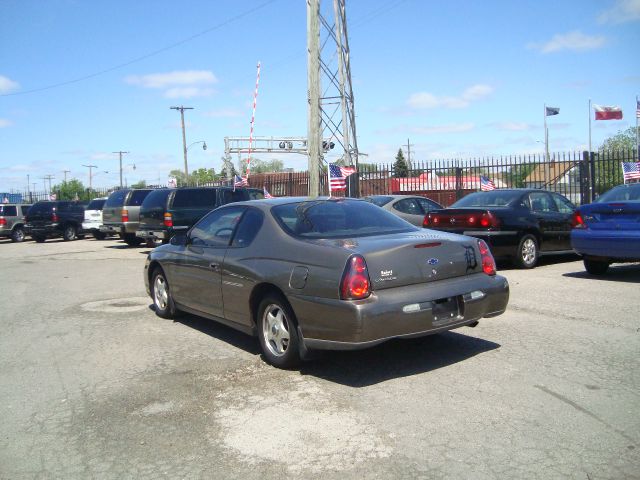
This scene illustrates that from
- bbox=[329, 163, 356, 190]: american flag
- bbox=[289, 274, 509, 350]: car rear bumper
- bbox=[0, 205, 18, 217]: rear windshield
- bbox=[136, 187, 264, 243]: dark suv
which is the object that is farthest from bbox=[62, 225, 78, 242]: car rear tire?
bbox=[289, 274, 509, 350]: car rear bumper

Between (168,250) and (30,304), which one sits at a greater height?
(168,250)

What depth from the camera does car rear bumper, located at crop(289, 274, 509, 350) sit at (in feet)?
15.1

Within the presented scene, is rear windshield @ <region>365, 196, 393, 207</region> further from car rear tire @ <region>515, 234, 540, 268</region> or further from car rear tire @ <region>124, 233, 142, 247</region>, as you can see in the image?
car rear tire @ <region>124, 233, 142, 247</region>

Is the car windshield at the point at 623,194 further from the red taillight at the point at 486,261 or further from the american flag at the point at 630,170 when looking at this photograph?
the american flag at the point at 630,170

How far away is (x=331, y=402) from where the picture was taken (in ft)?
14.7

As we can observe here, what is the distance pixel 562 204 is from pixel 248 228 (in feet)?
27.4

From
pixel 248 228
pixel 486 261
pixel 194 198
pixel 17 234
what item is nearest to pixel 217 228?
pixel 248 228

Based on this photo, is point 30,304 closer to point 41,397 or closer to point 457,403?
point 41,397

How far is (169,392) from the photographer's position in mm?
4859

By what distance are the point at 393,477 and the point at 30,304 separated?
25.2 feet

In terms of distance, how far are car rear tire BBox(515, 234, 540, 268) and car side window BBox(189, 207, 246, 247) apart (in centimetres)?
624

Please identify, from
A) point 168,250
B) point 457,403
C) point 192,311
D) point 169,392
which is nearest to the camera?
point 457,403

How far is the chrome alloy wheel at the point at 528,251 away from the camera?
36.1 ft

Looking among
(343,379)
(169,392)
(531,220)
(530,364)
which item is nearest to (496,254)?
(531,220)
